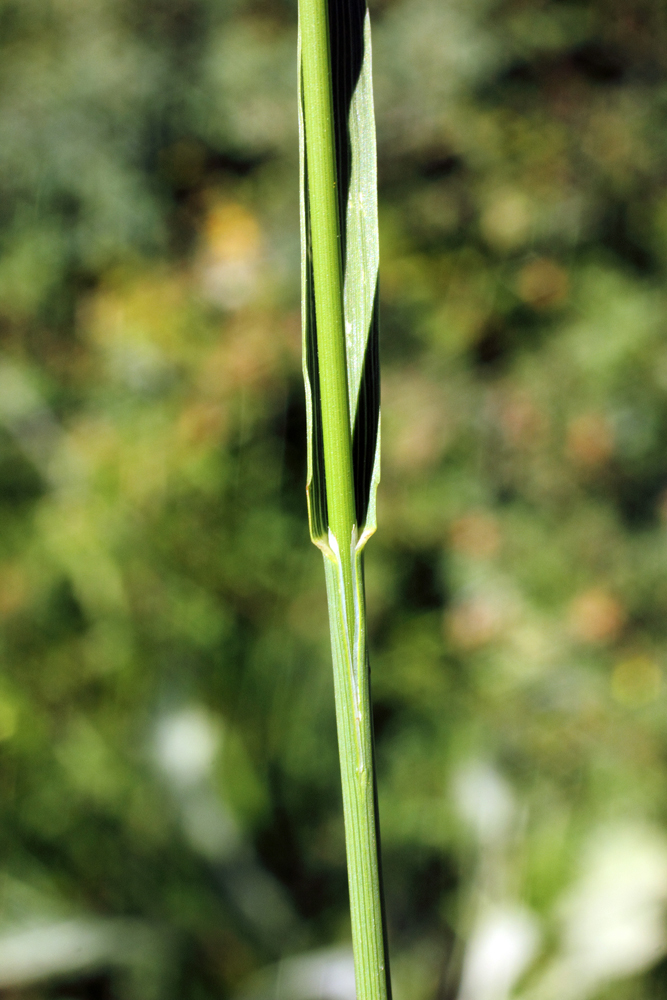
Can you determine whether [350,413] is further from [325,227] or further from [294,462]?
[294,462]

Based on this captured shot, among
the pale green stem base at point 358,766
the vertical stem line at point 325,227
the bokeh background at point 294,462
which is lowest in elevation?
the pale green stem base at point 358,766

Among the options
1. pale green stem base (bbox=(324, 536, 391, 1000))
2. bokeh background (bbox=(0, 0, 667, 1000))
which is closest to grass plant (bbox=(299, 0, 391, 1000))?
pale green stem base (bbox=(324, 536, 391, 1000))

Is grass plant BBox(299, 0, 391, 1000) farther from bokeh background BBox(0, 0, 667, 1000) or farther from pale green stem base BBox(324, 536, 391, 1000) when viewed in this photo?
bokeh background BBox(0, 0, 667, 1000)

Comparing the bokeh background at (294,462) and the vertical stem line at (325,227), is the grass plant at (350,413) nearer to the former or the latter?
the vertical stem line at (325,227)

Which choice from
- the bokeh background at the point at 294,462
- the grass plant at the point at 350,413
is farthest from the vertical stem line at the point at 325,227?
the bokeh background at the point at 294,462

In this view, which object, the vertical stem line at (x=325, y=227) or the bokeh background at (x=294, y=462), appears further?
the bokeh background at (x=294, y=462)

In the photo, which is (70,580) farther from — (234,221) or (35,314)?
(234,221)

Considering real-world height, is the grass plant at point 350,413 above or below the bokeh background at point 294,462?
below
